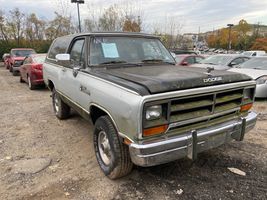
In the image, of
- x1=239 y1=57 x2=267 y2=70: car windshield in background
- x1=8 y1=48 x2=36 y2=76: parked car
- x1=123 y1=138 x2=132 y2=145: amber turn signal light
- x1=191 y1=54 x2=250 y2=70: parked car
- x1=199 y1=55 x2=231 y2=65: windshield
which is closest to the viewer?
x1=123 y1=138 x2=132 y2=145: amber turn signal light

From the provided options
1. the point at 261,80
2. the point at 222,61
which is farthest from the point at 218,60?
the point at 261,80

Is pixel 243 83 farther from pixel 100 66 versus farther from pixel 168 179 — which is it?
pixel 100 66

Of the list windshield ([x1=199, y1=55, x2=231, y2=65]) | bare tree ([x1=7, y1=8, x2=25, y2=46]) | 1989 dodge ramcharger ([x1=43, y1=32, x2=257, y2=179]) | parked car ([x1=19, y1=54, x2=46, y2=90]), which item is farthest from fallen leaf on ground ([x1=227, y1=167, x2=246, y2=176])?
bare tree ([x1=7, y1=8, x2=25, y2=46])

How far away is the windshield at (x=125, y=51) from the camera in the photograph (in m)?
3.88

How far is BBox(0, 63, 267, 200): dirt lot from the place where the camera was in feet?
9.90

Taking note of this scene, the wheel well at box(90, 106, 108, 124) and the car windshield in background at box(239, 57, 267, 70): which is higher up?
the car windshield in background at box(239, 57, 267, 70)

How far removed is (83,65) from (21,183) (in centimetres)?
193

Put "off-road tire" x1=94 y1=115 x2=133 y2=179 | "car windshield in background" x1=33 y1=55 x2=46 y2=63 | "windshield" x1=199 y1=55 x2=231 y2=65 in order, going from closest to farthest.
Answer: "off-road tire" x1=94 y1=115 x2=133 y2=179, "car windshield in background" x1=33 y1=55 x2=46 y2=63, "windshield" x1=199 y1=55 x2=231 y2=65

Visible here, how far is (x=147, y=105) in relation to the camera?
247cm

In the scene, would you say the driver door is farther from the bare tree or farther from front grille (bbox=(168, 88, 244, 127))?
the bare tree

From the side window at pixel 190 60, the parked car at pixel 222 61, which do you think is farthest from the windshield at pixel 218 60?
the side window at pixel 190 60

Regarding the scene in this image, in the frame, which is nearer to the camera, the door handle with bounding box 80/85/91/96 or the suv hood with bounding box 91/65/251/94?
the suv hood with bounding box 91/65/251/94

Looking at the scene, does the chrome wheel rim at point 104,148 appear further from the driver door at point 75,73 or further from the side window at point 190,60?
the side window at point 190,60

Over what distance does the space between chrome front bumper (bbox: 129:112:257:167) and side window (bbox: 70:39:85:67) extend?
1990 mm
